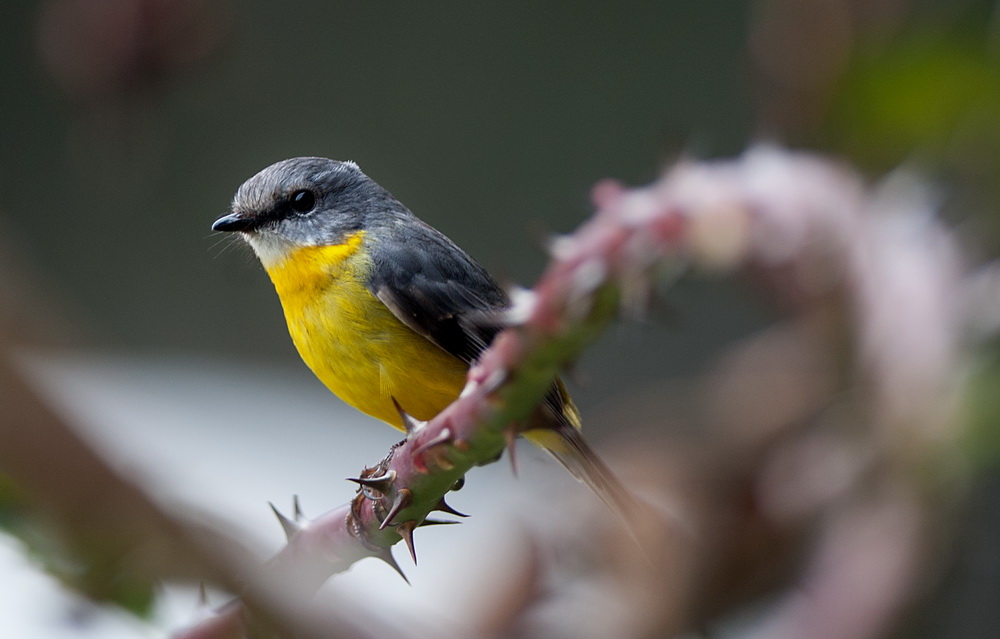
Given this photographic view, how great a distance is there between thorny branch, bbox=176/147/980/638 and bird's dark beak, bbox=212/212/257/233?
3.35ft

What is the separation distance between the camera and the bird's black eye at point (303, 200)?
361cm

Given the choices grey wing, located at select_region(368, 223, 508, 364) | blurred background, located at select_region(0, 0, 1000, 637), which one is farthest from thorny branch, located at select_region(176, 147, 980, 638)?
blurred background, located at select_region(0, 0, 1000, 637)

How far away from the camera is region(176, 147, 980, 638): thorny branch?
4.66 feet

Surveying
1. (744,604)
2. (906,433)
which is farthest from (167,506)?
(744,604)

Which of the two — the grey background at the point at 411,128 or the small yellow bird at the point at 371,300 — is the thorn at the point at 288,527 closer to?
the small yellow bird at the point at 371,300

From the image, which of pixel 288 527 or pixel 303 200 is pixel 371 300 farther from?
pixel 288 527

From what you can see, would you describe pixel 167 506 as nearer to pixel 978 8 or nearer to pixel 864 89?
pixel 864 89

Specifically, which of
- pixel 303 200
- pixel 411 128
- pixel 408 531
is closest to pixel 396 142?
pixel 411 128

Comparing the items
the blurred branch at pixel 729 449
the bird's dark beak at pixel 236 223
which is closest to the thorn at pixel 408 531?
the blurred branch at pixel 729 449

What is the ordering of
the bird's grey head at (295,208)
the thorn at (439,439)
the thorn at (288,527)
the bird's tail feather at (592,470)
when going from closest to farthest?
the thorn at (439,439)
the thorn at (288,527)
the bird's tail feather at (592,470)
the bird's grey head at (295,208)

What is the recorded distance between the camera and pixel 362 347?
3.35 meters

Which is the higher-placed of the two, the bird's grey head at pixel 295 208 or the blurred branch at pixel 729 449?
the bird's grey head at pixel 295 208

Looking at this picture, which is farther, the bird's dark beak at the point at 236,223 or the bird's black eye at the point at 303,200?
the bird's black eye at the point at 303,200

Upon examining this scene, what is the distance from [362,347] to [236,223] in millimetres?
589
